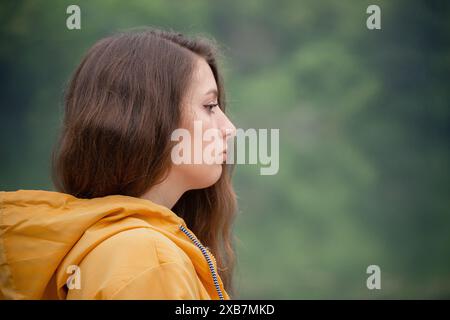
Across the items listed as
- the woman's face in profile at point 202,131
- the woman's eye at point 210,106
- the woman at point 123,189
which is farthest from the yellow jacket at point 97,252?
the woman's eye at point 210,106

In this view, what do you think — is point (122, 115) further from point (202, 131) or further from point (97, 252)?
point (97, 252)

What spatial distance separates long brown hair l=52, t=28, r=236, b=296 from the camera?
133 cm

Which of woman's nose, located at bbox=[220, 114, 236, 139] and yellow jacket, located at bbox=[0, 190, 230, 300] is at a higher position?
woman's nose, located at bbox=[220, 114, 236, 139]

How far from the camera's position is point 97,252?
107cm

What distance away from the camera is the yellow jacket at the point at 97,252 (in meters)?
1.03

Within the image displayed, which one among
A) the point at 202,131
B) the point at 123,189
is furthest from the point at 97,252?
the point at 202,131

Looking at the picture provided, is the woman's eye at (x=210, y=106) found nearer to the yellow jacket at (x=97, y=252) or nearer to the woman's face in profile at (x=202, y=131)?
the woman's face in profile at (x=202, y=131)

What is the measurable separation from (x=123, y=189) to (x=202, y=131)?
23 cm

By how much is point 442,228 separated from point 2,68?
10.4 feet

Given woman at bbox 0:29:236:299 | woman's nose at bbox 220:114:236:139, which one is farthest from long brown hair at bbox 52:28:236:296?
woman's nose at bbox 220:114:236:139

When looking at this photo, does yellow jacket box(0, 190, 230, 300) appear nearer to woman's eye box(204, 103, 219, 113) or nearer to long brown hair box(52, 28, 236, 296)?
long brown hair box(52, 28, 236, 296)

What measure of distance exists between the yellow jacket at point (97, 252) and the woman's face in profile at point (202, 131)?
20cm

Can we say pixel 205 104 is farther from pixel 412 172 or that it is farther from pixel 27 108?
pixel 412 172

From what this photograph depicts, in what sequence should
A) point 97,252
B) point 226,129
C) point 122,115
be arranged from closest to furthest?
point 97,252, point 122,115, point 226,129
